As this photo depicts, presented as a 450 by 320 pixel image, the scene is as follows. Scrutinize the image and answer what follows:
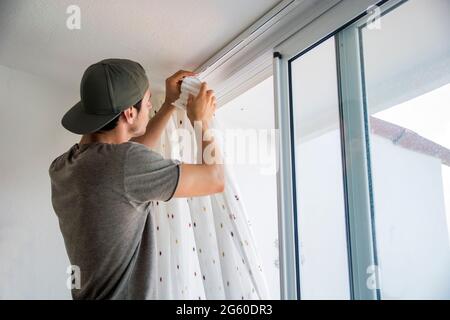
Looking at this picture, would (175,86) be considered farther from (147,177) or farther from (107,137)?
(147,177)

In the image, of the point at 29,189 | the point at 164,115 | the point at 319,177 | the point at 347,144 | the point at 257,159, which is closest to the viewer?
the point at 347,144

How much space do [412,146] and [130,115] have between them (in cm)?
71

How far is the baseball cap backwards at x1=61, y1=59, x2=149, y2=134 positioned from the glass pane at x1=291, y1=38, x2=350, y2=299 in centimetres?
48

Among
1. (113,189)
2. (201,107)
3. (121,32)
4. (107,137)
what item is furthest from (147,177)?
(121,32)

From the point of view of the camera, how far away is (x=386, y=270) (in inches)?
40.4

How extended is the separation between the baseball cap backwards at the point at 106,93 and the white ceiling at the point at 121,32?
226 millimetres

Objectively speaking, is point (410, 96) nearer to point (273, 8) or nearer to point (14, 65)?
point (273, 8)

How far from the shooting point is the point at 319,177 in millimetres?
1242

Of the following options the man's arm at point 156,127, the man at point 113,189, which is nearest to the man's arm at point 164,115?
the man's arm at point 156,127

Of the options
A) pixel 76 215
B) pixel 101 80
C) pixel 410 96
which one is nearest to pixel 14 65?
pixel 101 80

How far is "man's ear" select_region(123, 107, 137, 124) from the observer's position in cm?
121

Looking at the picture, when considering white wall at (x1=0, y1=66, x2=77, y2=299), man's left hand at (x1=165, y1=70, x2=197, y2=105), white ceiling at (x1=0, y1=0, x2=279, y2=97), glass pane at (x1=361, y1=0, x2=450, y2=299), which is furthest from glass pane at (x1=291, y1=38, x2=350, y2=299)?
white wall at (x1=0, y1=66, x2=77, y2=299)

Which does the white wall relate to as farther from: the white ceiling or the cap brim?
the cap brim

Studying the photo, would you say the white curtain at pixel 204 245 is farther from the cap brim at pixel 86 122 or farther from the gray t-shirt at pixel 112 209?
the cap brim at pixel 86 122
